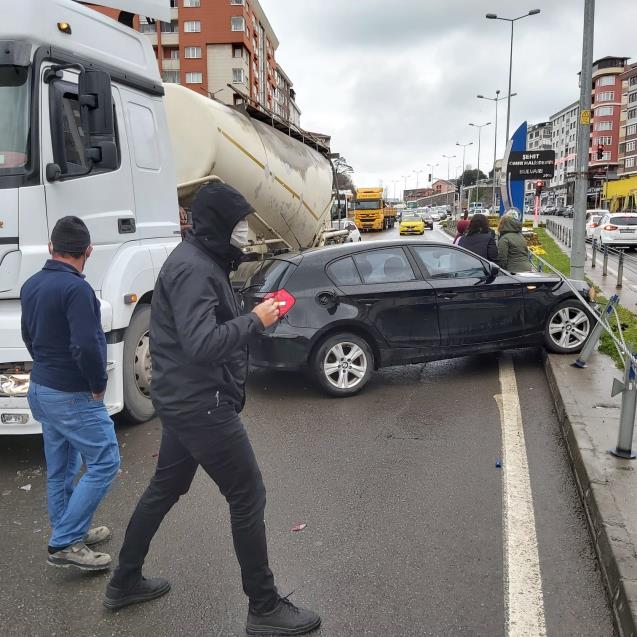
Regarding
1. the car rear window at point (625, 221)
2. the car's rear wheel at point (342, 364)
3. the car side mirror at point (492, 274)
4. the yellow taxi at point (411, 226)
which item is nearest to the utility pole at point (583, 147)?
Result: the car side mirror at point (492, 274)

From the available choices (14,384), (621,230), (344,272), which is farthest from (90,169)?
(621,230)

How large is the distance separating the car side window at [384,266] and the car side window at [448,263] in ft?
0.74

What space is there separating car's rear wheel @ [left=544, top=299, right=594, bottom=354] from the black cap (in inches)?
226

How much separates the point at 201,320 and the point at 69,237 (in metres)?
1.07

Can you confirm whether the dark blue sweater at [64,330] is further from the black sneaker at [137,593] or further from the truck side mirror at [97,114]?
the truck side mirror at [97,114]

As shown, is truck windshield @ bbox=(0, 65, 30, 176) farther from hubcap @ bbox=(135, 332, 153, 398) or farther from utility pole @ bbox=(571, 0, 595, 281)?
utility pole @ bbox=(571, 0, 595, 281)

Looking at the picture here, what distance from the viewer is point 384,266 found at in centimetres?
695

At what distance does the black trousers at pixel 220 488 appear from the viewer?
8.86 feet

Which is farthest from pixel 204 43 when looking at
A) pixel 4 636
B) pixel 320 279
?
pixel 4 636

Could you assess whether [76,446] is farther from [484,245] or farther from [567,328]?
[484,245]

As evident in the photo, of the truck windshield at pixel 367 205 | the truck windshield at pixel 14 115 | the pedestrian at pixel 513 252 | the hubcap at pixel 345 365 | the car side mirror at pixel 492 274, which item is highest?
the truck windshield at pixel 367 205

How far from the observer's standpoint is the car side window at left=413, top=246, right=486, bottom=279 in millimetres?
7141

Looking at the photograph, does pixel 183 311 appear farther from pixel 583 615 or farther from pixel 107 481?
pixel 583 615

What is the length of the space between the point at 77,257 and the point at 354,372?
380cm
